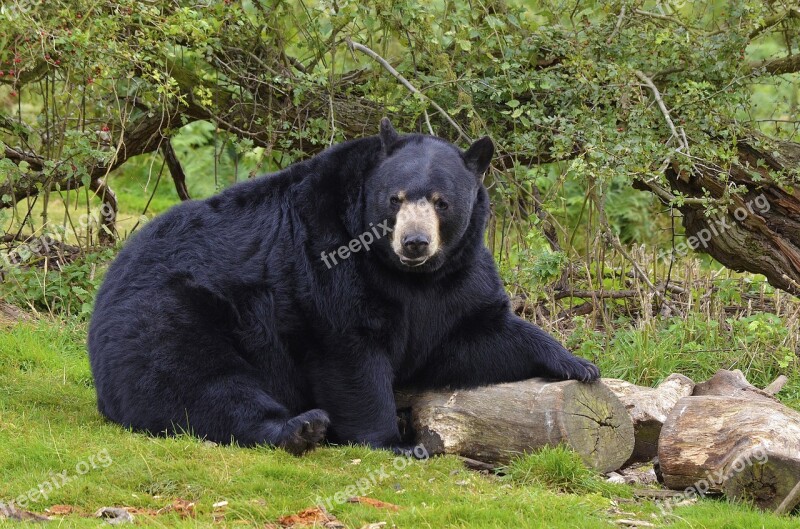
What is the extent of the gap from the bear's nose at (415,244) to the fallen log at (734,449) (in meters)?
2.04

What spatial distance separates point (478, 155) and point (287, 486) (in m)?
2.90

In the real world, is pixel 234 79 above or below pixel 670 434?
above

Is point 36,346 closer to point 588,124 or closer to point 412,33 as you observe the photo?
point 412,33

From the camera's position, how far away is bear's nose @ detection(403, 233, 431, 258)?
6.33 m

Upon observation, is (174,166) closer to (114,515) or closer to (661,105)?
(661,105)

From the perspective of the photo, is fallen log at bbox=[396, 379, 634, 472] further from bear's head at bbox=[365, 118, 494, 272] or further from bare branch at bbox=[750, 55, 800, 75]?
bare branch at bbox=[750, 55, 800, 75]

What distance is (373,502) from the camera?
5434mm

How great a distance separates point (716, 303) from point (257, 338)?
204 inches

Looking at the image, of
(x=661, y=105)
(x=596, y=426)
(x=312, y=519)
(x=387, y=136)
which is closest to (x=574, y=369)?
(x=596, y=426)

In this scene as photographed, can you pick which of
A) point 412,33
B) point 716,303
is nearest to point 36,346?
point 412,33

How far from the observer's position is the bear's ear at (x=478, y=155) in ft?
23.1

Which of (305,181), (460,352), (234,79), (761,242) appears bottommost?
(460,352)

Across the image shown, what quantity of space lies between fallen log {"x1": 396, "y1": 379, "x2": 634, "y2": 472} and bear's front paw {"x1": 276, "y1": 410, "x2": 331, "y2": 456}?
0.89m

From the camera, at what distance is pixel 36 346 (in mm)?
8773
